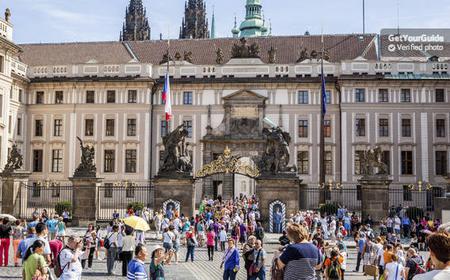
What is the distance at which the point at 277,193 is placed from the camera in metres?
28.5

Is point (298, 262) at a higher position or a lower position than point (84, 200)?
higher

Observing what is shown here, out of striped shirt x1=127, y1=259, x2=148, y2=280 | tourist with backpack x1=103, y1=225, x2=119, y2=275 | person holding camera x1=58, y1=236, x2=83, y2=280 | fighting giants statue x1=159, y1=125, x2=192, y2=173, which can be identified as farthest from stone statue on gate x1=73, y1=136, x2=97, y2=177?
striped shirt x1=127, y1=259, x2=148, y2=280

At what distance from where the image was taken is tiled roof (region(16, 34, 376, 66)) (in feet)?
173

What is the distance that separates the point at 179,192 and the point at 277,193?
4.91 meters

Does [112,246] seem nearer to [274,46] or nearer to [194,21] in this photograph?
[274,46]

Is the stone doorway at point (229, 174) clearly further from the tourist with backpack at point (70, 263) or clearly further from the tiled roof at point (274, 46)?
the tourist with backpack at point (70, 263)

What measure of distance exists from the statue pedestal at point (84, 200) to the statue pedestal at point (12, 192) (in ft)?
9.14

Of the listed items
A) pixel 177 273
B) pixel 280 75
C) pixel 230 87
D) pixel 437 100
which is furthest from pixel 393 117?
pixel 177 273

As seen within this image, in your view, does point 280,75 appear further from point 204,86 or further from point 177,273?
point 177,273

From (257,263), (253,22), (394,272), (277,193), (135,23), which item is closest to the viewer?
(394,272)

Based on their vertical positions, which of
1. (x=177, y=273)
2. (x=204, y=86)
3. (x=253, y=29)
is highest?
(x=253, y=29)

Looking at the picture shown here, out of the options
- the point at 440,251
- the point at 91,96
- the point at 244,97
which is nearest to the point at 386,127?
the point at 244,97

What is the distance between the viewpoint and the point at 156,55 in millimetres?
54719

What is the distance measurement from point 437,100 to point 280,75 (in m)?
13.3
